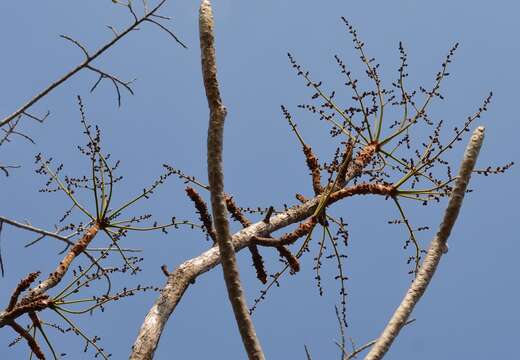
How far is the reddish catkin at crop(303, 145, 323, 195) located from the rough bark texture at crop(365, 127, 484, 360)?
338cm

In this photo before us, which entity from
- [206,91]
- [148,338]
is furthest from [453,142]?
[206,91]

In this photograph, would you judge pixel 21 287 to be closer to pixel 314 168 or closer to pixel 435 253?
pixel 314 168

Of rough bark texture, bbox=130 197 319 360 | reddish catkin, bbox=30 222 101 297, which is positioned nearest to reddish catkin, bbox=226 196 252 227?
rough bark texture, bbox=130 197 319 360

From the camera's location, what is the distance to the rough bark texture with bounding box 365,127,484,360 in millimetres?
2492

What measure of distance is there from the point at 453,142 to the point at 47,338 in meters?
4.39

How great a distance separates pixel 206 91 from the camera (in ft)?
8.74

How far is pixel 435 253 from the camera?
8.53 ft

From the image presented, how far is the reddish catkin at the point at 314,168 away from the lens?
237 inches

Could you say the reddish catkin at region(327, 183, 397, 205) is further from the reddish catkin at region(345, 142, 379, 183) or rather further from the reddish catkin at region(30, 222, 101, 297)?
the reddish catkin at region(30, 222, 101, 297)

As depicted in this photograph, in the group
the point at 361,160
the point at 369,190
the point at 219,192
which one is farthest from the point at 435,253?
the point at 361,160

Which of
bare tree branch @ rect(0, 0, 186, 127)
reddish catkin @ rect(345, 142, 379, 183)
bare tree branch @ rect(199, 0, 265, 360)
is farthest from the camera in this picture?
reddish catkin @ rect(345, 142, 379, 183)

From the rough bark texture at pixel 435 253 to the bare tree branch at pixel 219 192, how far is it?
0.52m

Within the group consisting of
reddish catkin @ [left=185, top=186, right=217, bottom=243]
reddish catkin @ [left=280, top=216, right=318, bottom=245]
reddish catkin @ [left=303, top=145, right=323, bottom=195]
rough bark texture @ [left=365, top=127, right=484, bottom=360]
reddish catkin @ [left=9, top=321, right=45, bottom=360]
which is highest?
reddish catkin @ [left=303, top=145, right=323, bottom=195]

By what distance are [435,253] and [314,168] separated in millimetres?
3533
